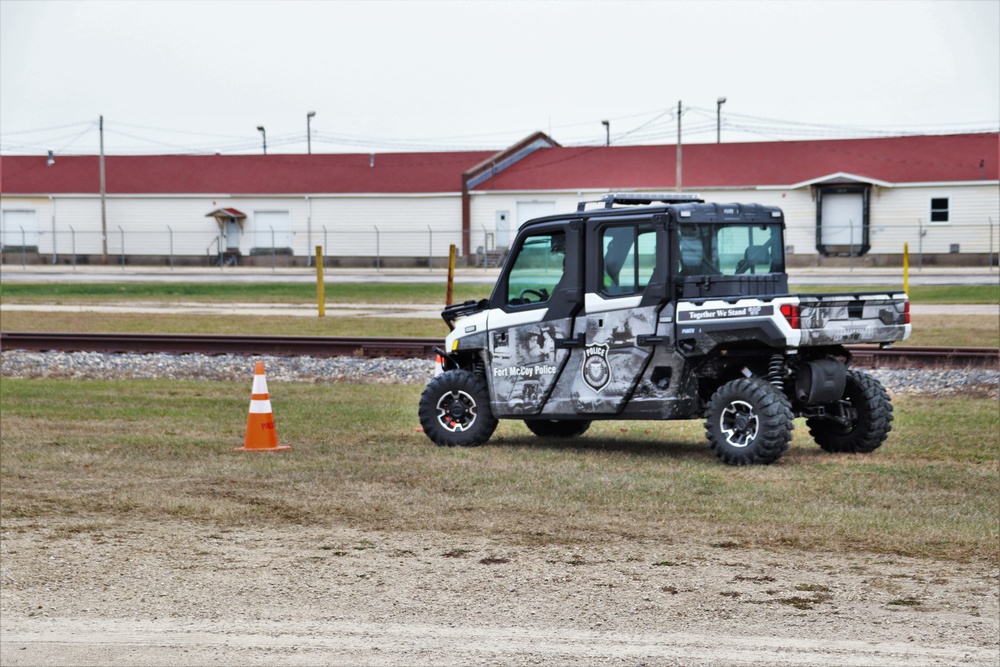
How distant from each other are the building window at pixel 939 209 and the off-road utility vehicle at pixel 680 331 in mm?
42650

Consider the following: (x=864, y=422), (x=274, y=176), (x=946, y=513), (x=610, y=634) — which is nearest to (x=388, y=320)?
(x=864, y=422)

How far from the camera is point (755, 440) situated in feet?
34.1

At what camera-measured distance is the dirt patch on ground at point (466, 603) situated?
20.1 ft

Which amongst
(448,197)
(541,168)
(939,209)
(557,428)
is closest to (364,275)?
(448,197)

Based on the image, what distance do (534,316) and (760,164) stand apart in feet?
152

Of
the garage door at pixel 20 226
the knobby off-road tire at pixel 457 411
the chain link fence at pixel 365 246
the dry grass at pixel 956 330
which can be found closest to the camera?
the knobby off-road tire at pixel 457 411

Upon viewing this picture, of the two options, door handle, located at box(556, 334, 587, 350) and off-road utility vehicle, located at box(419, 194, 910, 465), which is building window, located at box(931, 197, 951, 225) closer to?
off-road utility vehicle, located at box(419, 194, 910, 465)

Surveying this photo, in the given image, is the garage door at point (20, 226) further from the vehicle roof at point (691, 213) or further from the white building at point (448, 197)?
the vehicle roof at point (691, 213)

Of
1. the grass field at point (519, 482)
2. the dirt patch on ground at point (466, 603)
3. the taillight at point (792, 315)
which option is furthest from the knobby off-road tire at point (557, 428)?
the dirt patch on ground at point (466, 603)

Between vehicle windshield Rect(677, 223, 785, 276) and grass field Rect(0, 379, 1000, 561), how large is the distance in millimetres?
1603

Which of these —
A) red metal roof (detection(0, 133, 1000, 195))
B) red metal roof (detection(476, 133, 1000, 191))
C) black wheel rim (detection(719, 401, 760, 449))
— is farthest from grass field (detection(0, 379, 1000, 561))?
red metal roof (detection(0, 133, 1000, 195))

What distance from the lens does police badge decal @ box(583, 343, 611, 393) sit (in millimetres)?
11031

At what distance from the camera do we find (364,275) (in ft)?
164

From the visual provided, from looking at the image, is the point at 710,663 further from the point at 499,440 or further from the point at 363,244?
the point at 363,244
